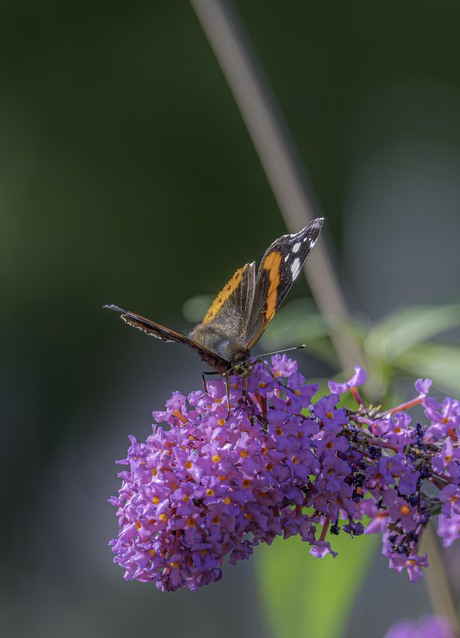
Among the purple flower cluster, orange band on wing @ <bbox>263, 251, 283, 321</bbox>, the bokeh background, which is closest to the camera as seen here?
the purple flower cluster

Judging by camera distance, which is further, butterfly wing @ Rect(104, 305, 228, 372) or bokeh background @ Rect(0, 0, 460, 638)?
bokeh background @ Rect(0, 0, 460, 638)

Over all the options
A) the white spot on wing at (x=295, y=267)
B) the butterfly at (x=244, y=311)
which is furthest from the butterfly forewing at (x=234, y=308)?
the white spot on wing at (x=295, y=267)

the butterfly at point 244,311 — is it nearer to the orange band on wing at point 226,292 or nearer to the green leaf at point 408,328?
the orange band on wing at point 226,292

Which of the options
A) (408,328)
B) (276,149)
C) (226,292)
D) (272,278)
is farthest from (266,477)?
(276,149)

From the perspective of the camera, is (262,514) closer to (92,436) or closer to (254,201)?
(254,201)

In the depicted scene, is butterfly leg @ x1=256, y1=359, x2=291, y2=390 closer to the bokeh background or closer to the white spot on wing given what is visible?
the white spot on wing

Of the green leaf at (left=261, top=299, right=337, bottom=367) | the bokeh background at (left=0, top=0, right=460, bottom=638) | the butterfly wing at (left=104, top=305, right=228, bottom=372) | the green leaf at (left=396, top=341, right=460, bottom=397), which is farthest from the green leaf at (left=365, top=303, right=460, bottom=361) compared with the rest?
the bokeh background at (left=0, top=0, right=460, bottom=638)

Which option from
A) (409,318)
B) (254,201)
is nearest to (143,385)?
(254,201)

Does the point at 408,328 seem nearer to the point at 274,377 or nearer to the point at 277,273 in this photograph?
the point at 277,273

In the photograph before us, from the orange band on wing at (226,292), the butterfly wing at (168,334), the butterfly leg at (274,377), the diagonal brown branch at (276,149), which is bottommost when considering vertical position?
the butterfly leg at (274,377)
